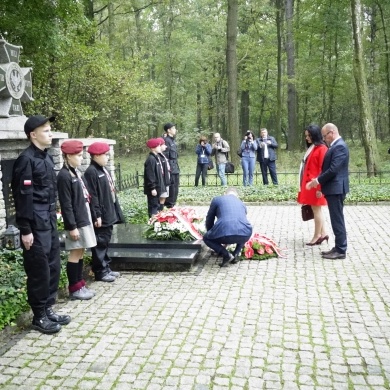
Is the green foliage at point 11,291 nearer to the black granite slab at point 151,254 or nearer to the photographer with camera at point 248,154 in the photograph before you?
the black granite slab at point 151,254

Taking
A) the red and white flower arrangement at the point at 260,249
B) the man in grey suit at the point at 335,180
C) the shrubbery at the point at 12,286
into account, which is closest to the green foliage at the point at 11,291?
the shrubbery at the point at 12,286

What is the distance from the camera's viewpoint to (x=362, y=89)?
1634 cm

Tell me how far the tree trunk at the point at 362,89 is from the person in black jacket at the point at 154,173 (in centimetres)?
981

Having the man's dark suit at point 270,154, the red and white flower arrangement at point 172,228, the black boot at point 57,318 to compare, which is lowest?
the black boot at point 57,318

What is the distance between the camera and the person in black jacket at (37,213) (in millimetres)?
4340

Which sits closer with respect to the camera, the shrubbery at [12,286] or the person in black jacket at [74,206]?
the shrubbery at [12,286]

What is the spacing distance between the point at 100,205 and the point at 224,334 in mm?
2563

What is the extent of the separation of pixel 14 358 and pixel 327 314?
10.0ft

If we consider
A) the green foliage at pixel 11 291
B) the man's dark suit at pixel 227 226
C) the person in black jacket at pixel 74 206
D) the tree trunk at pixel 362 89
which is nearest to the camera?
the green foliage at pixel 11 291

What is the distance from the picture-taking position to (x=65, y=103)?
1612 centimetres

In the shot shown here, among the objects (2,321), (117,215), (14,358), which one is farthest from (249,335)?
(117,215)

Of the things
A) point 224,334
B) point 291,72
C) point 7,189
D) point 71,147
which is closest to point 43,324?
point 224,334

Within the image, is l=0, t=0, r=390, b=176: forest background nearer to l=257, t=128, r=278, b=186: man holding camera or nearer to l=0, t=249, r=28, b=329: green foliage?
l=257, t=128, r=278, b=186: man holding camera

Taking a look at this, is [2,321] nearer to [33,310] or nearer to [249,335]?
[33,310]
